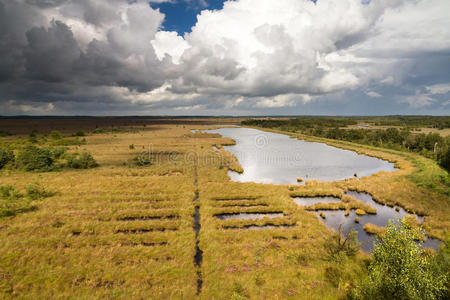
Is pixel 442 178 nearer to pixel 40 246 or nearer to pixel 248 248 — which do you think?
pixel 248 248

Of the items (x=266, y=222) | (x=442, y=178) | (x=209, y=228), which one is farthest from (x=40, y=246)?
(x=442, y=178)

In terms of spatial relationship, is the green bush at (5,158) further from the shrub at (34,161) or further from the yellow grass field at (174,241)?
the yellow grass field at (174,241)

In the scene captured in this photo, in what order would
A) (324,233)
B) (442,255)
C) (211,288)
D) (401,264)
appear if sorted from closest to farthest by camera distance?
(401,264) → (442,255) → (211,288) → (324,233)

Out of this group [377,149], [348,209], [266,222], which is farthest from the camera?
[377,149]

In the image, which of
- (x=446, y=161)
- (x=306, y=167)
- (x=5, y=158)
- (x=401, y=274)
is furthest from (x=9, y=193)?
(x=446, y=161)

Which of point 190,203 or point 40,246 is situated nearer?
point 40,246

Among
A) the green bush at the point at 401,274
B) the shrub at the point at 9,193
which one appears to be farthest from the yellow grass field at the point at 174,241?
the shrub at the point at 9,193

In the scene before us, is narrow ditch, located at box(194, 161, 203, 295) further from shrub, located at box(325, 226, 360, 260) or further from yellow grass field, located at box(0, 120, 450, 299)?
shrub, located at box(325, 226, 360, 260)
